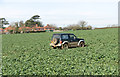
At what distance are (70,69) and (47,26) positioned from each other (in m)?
123

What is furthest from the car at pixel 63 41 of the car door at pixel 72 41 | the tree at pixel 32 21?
the tree at pixel 32 21

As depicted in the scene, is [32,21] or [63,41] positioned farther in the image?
[32,21]

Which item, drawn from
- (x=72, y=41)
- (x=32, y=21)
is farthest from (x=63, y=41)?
(x=32, y=21)

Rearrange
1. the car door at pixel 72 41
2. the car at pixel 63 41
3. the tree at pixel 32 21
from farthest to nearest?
the tree at pixel 32 21
the car door at pixel 72 41
the car at pixel 63 41

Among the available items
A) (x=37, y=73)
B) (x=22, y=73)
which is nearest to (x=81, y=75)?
(x=37, y=73)

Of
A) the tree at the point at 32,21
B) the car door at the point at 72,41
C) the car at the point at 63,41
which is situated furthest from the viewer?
the tree at the point at 32,21

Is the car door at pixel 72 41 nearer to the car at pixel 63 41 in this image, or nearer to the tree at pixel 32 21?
the car at pixel 63 41

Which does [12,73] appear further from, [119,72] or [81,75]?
[119,72]

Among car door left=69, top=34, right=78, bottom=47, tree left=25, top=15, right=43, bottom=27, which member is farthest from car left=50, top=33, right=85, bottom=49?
tree left=25, top=15, right=43, bottom=27

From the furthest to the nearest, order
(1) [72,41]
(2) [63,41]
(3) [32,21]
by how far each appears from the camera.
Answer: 1. (3) [32,21]
2. (1) [72,41]
3. (2) [63,41]

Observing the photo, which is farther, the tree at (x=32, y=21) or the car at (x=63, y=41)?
the tree at (x=32, y=21)

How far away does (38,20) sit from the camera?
10438 centimetres

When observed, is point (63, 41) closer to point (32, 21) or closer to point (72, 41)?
point (72, 41)

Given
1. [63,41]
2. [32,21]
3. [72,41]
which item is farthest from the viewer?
[32,21]
